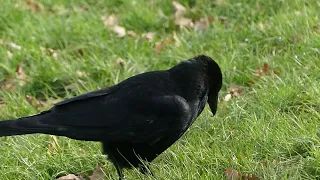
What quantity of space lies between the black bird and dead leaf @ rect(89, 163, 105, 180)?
161mm

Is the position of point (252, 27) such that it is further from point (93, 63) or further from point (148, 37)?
point (93, 63)

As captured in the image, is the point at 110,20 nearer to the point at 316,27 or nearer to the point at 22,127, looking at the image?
the point at 316,27

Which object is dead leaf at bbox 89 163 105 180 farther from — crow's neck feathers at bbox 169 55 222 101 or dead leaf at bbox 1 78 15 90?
dead leaf at bbox 1 78 15 90

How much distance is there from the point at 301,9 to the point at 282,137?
8.11 ft

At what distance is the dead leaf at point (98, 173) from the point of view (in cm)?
397

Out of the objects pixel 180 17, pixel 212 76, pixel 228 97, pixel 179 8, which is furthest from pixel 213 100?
pixel 179 8

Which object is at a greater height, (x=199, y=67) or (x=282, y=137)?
(x=199, y=67)

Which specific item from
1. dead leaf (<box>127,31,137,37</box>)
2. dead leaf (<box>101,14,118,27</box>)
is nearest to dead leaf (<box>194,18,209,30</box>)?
dead leaf (<box>127,31,137,37</box>)

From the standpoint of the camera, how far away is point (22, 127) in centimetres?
366

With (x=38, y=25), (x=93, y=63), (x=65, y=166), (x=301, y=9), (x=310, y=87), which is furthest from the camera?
(x=38, y=25)

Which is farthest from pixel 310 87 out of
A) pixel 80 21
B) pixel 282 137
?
pixel 80 21

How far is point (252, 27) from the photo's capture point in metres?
5.96

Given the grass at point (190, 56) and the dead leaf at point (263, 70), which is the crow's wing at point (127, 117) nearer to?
the grass at point (190, 56)

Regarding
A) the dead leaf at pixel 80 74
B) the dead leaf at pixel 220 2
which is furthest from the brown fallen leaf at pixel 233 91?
the dead leaf at pixel 220 2
